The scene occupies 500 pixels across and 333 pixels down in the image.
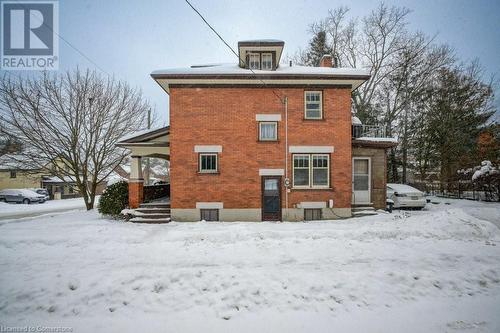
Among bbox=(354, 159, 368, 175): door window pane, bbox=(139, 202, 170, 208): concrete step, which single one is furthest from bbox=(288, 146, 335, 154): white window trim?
bbox=(139, 202, 170, 208): concrete step

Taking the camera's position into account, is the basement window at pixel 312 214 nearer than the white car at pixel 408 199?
Yes

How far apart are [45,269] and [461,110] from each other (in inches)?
1281

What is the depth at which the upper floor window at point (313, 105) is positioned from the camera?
12.2 m

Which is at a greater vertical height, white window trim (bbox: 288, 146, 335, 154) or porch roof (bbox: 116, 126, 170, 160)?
porch roof (bbox: 116, 126, 170, 160)

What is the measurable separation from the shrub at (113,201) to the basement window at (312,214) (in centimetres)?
912

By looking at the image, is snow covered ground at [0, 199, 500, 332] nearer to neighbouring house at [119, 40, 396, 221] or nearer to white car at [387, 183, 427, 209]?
neighbouring house at [119, 40, 396, 221]

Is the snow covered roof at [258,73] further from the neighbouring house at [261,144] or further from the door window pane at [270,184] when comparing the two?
the door window pane at [270,184]

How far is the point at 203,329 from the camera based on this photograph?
3.82m

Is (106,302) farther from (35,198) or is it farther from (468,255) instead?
(35,198)

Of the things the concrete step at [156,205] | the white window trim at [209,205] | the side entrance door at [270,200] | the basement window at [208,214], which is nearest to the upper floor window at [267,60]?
the side entrance door at [270,200]

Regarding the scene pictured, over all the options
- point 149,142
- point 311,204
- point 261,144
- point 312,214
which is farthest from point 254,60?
point 312,214

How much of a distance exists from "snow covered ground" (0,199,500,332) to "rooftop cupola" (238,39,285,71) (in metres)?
9.29

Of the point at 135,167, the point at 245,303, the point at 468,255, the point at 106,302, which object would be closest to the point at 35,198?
the point at 135,167

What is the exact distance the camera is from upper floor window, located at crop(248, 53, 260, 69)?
44.1 ft
